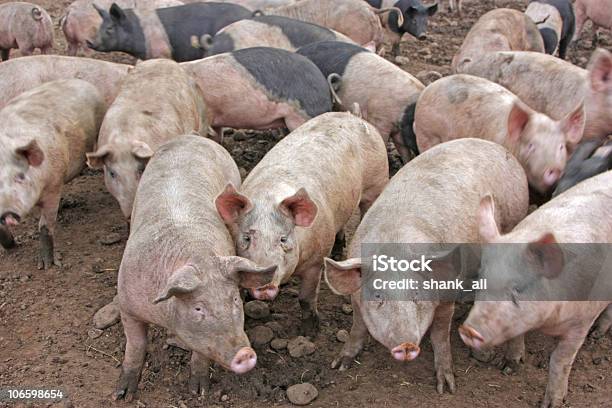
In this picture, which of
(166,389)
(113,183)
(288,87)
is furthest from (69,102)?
(166,389)

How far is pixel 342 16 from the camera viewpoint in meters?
9.54

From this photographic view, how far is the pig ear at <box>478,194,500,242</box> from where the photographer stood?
3.86m

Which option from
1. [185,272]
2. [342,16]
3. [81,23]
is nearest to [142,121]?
[185,272]

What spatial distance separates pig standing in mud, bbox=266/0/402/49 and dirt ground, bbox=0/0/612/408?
16.6ft

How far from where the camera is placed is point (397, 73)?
6.94 meters

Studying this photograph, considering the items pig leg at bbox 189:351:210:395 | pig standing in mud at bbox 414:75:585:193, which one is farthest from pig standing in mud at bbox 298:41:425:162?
pig leg at bbox 189:351:210:395

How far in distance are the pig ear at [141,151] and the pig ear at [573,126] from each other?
10.1ft

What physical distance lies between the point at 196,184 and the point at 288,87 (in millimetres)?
2312

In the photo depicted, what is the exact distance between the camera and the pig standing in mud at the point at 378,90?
6762 mm

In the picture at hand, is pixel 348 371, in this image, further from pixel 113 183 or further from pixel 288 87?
pixel 288 87

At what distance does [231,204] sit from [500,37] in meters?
5.24

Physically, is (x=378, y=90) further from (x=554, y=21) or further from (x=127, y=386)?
(x=554, y=21)

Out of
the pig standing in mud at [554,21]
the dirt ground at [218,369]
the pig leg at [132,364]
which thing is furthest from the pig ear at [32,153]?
the pig standing in mud at [554,21]

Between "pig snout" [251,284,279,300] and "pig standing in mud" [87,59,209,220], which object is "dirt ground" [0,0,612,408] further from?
"pig standing in mud" [87,59,209,220]
